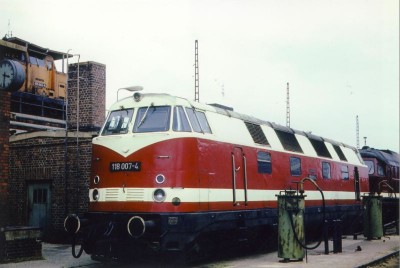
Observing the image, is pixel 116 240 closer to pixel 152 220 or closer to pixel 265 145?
pixel 152 220

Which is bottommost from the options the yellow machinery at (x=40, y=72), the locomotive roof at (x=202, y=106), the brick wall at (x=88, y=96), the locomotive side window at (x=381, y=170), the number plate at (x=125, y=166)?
the number plate at (x=125, y=166)

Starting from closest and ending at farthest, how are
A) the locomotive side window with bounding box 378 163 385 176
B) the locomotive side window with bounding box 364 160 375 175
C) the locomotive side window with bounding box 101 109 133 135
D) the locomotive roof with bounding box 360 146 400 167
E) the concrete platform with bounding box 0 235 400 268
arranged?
1. the concrete platform with bounding box 0 235 400 268
2. the locomotive side window with bounding box 101 109 133 135
3. the locomotive side window with bounding box 364 160 375 175
4. the locomotive roof with bounding box 360 146 400 167
5. the locomotive side window with bounding box 378 163 385 176

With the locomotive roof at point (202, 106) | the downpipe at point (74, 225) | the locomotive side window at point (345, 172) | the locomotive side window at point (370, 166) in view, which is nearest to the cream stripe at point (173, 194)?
the downpipe at point (74, 225)

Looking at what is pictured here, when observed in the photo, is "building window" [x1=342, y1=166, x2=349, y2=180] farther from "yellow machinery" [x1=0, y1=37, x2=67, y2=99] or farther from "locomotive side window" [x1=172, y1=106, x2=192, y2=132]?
"yellow machinery" [x1=0, y1=37, x2=67, y2=99]

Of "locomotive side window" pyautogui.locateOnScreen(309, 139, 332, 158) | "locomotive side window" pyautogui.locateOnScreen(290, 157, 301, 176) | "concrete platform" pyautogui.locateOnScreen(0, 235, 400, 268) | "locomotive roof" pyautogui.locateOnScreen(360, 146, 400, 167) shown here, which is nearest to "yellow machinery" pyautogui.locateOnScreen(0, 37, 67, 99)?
"concrete platform" pyautogui.locateOnScreen(0, 235, 400, 268)

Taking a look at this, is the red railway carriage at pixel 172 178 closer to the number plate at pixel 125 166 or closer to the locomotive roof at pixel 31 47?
the number plate at pixel 125 166

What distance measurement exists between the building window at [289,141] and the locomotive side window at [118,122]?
472 centimetres

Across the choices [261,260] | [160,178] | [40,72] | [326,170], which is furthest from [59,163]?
[40,72]

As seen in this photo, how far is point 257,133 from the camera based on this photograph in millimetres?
11953

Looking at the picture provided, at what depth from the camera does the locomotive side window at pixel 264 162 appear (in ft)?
38.0

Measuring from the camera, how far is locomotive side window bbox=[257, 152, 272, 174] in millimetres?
11578

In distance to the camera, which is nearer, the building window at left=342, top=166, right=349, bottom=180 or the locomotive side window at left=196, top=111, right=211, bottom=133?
the locomotive side window at left=196, top=111, right=211, bottom=133

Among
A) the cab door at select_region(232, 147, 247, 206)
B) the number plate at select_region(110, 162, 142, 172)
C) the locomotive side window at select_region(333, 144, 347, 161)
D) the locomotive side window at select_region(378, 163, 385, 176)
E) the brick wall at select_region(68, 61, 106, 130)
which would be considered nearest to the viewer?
the number plate at select_region(110, 162, 142, 172)

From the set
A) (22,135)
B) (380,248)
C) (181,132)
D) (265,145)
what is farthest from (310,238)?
(22,135)
